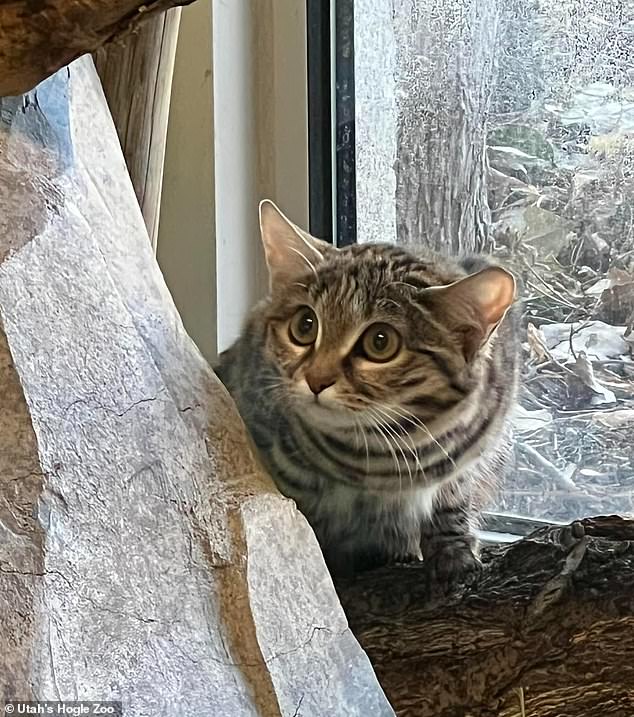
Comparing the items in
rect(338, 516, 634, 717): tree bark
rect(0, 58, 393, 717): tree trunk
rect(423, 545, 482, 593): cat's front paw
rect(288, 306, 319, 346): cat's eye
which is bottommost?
rect(338, 516, 634, 717): tree bark

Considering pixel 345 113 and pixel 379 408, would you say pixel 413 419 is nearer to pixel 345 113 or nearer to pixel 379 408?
pixel 379 408

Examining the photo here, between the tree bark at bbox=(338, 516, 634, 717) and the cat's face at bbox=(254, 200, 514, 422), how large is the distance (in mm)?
214

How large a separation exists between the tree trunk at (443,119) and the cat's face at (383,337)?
1.14 feet

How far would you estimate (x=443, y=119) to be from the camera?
1.59m

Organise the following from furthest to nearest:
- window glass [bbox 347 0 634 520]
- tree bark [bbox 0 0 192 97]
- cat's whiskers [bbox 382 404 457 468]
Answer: window glass [bbox 347 0 634 520], cat's whiskers [bbox 382 404 457 468], tree bark [bbox 0 0 192 97]

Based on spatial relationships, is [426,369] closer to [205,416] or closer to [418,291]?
[418,291]

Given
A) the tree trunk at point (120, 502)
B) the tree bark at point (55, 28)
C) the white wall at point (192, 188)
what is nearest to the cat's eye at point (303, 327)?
the tree trunk at point (120, 502)

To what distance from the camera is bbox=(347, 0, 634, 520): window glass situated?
1.40 m

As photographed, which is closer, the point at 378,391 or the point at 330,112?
the point at 378,391

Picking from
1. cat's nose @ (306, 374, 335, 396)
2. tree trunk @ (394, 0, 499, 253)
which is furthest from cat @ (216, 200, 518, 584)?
tree trunk @ (394, 0, 499, 253)

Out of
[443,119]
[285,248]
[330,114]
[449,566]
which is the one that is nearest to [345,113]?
[330,114]

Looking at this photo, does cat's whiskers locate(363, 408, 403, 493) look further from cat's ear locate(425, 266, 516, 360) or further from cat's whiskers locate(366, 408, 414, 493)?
cat's ear locate(425, 266, 516, 360)

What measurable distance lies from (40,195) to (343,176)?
0.82 metres

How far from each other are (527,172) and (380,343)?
458 mm
